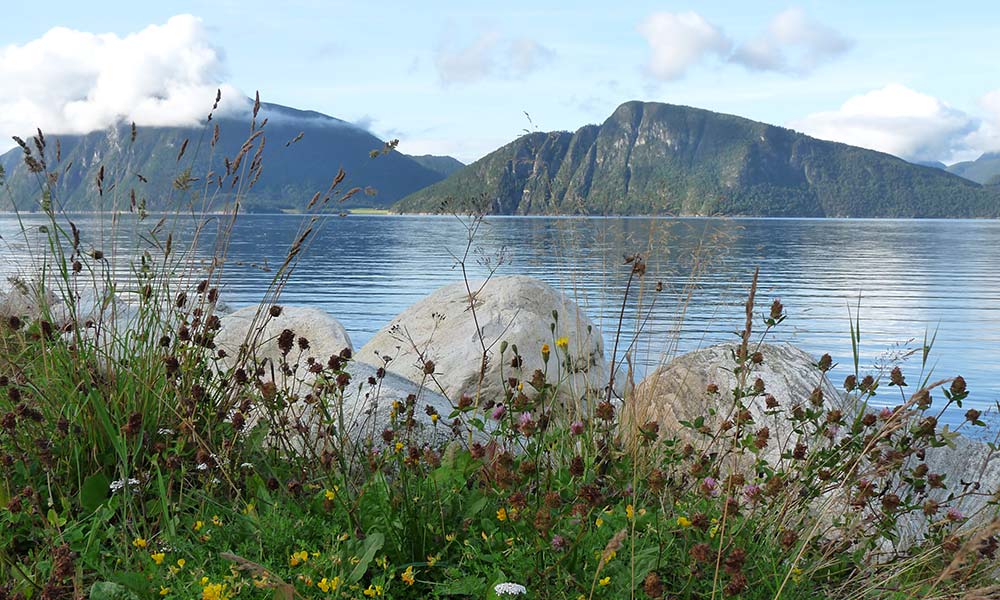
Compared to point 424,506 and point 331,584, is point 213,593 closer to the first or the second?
point 331,584

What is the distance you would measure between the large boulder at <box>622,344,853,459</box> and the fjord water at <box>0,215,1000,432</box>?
0.31m

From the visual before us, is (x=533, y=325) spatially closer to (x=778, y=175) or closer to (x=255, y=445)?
(x=255, y=445)

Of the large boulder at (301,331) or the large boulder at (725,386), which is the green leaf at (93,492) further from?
the large boulder at (301,331)

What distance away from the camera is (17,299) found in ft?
29.3

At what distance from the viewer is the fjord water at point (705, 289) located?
6152 mm

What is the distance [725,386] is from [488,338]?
231 cm

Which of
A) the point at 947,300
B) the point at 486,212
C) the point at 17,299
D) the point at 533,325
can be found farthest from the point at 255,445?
the point at 947,300

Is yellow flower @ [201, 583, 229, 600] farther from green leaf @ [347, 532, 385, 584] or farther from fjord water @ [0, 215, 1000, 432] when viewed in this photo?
fjord water @ [0, 215, 1000, 432]

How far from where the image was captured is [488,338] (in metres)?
7.11

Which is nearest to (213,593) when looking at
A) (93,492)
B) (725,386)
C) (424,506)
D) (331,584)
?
(331,584)

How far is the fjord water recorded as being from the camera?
6.15 metres

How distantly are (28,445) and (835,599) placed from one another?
3.46 metres

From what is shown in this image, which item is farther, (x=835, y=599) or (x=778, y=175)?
(x=778, y=175)

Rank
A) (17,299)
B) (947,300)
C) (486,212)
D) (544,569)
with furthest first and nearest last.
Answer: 1. (947,300)
2. (17,299)
3. (486,212)
4. (544,569)
